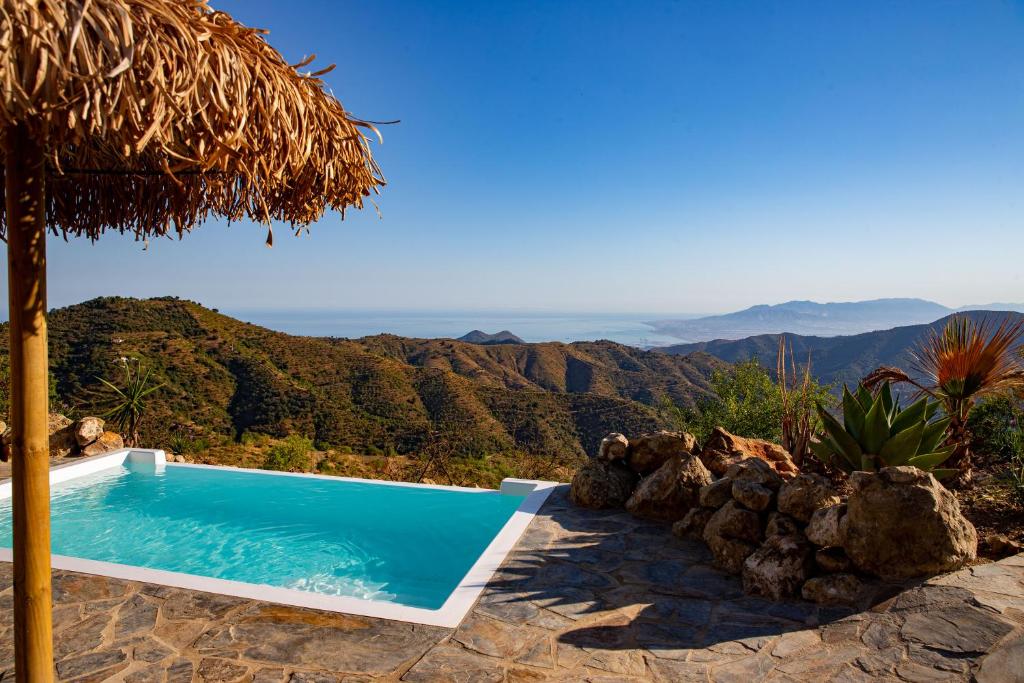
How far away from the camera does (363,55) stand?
980 centimetres

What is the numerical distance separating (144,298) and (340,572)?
31.8m

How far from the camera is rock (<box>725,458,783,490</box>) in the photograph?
4426mm

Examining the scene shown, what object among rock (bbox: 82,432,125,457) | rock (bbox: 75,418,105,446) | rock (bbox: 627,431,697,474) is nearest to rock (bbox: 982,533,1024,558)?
rock (bbox: 627,431,697,474)

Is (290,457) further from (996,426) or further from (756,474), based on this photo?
(996,426)

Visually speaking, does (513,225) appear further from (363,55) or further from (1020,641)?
(1020,641)

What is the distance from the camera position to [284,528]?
5.89 metres

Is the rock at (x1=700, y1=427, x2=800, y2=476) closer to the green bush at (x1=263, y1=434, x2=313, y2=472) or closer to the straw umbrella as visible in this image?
the straw umbrella

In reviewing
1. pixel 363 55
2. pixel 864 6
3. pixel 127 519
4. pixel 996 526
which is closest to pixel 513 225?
pixel 363 55

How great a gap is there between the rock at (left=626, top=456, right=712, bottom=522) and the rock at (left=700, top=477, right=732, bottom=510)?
0.29 meters

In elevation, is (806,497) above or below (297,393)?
above

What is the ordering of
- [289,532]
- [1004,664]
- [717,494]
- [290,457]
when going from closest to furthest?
[1004,664] → [717,494] → [289,532] → [290,457]

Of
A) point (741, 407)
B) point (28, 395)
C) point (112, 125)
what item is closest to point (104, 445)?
point (28, 395)

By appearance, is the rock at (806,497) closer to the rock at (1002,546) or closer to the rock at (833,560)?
the rock at (833,560)

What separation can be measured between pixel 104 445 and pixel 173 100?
868 cm
